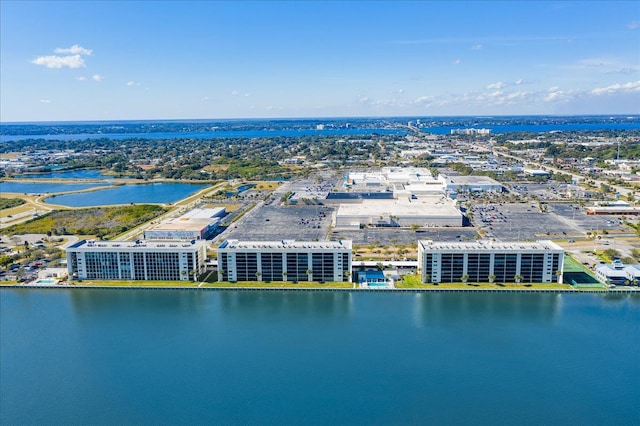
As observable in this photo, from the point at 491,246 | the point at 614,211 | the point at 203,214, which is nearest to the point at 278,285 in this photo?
the point at 491,246

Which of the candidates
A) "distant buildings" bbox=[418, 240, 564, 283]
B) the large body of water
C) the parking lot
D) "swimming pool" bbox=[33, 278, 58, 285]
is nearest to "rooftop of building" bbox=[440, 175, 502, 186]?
the parking lot

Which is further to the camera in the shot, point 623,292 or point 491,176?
point 491,176

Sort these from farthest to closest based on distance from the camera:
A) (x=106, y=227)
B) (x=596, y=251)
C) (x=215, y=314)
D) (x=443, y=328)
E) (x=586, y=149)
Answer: (x=586, y=149), (x=106, y=227), (x=596, y=251), (x=215, y=314), (x=443, y=328)

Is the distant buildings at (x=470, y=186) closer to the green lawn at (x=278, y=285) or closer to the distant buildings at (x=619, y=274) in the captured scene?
the distant buildings at (x=619, y=274)

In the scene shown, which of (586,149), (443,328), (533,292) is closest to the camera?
(443,328)

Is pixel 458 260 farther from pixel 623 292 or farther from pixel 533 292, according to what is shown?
pixel 623 292

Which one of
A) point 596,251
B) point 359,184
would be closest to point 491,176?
point 359,184

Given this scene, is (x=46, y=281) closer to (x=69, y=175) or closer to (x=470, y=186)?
(x=470, y=186)
